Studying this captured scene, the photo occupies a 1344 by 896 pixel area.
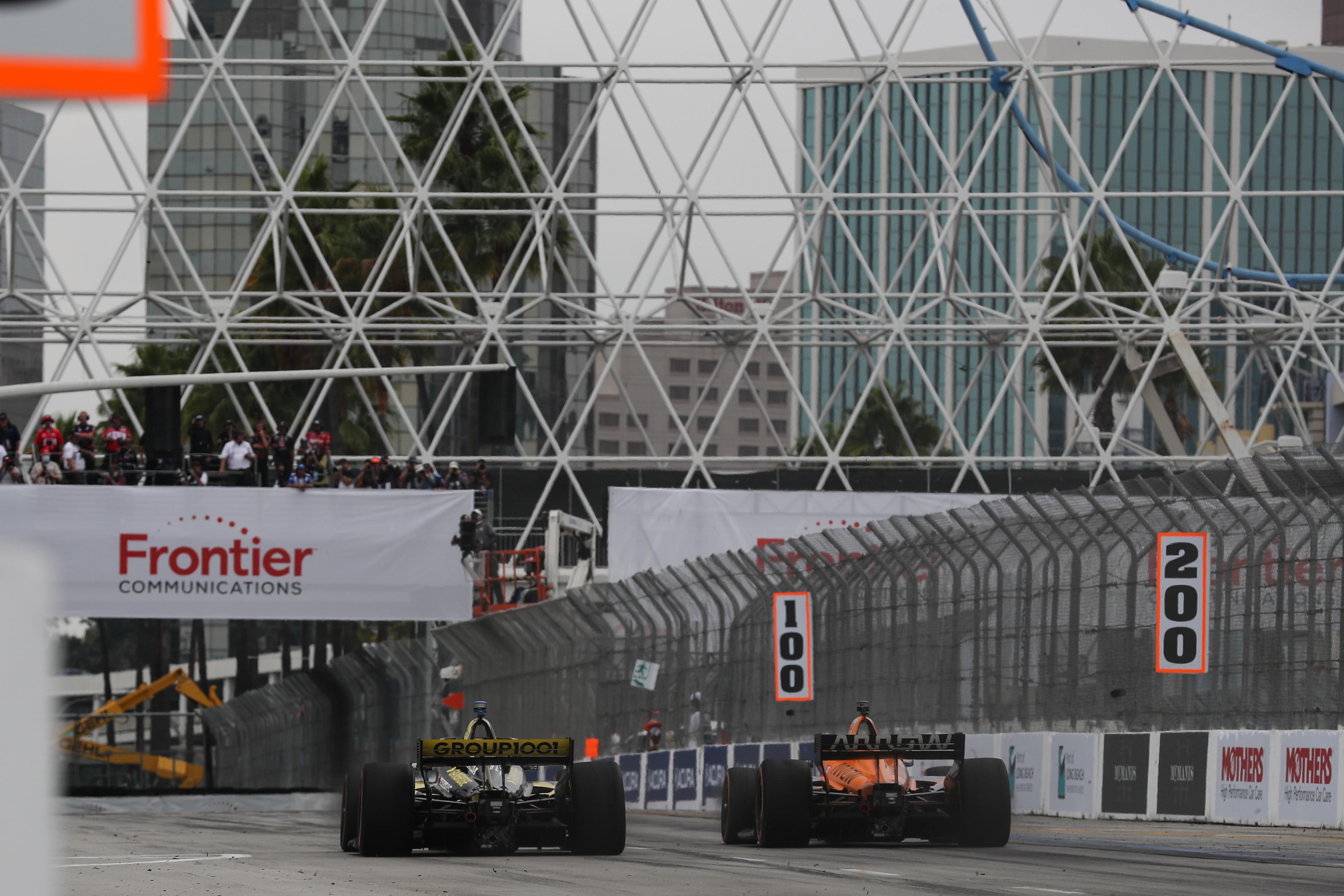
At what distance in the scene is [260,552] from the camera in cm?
3831

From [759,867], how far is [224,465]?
1106 inches

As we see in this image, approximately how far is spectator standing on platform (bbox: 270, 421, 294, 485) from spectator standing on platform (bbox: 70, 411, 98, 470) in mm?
3461

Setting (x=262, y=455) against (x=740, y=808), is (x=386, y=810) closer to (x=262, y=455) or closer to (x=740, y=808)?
(x=740, y=808)

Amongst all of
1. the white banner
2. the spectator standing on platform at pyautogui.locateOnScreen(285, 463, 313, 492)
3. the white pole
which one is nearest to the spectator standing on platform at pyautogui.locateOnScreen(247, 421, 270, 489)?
the spectator standing on platform at pyautogui.locateOnScreen(285, 463, 313, 492)

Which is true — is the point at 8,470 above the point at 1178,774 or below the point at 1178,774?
above

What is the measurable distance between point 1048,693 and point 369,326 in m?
27.6

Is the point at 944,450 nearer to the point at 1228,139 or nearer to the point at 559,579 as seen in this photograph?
the point at 1228,139

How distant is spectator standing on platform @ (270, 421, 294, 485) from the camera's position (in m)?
40.8

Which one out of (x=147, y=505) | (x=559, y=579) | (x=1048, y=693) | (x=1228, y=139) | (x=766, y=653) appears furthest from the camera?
(x=1228, y=139)

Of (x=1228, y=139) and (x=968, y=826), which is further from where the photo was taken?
(x=1228, y=139)

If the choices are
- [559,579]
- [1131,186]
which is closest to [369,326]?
[559,579]

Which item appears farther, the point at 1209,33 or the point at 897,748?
the point at 1209,33

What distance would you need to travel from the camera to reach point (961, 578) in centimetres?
2309

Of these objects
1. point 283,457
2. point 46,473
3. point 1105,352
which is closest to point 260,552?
point 283,457
